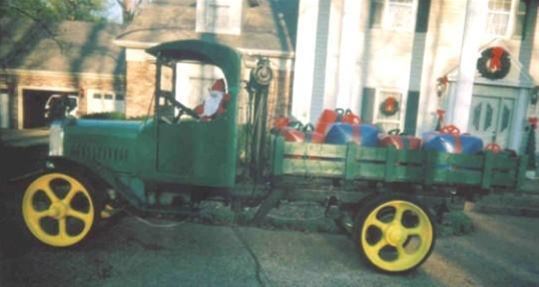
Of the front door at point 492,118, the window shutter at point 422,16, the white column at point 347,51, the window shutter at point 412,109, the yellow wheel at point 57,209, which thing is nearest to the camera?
the yellow wheel at point 57,209

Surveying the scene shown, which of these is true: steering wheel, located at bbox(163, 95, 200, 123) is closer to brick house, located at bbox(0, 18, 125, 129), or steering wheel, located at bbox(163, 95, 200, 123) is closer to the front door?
the front door

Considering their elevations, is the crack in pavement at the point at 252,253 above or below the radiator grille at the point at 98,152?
below

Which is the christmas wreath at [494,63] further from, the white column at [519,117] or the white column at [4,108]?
the white column at [4,108]

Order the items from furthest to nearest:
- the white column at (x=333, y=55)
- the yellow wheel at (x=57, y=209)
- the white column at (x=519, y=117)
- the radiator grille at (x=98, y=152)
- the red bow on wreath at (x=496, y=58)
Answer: the white column at (x=519, y=117)
the red bow on wreath at (x=496, y=58)
the white column at (x=333, y=55)
the radiator grille at (x=98, y=152)
the yellow wheel at (x=57, y=209)

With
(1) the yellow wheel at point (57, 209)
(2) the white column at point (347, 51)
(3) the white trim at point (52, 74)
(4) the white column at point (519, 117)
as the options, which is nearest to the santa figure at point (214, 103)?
(1) the yellow wheel at point (57, 209)

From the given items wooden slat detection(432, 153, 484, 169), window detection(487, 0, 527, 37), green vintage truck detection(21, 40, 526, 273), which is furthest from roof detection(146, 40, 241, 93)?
window detection(487, 0, 527, 37)

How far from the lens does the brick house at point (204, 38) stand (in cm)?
1195

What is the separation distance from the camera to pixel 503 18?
12.0m

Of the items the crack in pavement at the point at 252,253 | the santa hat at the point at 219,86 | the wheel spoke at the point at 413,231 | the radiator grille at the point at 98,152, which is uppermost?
the santa hat at the point at 219,86

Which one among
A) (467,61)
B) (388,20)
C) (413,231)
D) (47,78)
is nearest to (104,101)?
(47,78)

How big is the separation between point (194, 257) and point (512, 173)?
3480 mm

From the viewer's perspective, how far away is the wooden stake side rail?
162 inches

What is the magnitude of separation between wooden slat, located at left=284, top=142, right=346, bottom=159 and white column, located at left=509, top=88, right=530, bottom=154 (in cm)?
1030

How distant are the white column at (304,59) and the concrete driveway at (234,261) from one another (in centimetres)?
691
